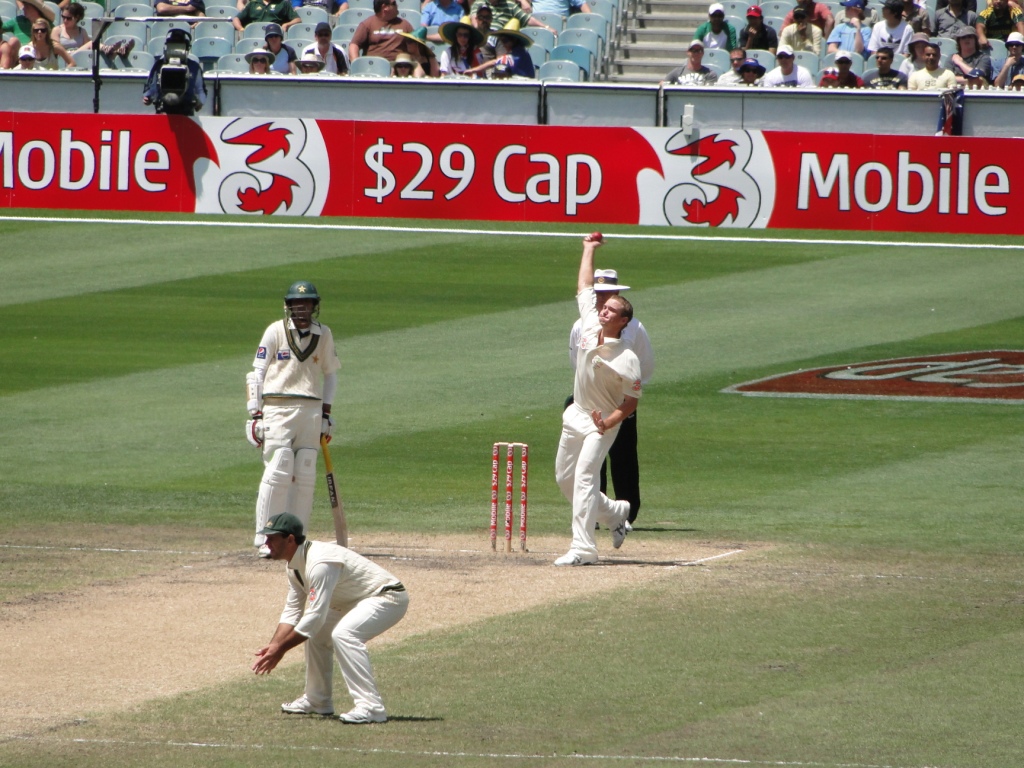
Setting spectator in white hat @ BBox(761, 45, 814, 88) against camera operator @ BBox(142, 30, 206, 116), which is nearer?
camera operator @ BBox(142, 30, 206, 116)

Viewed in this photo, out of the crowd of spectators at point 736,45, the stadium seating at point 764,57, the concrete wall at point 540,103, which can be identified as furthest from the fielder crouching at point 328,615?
the stadium seating at point 764,57

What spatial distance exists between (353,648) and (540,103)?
786 inches

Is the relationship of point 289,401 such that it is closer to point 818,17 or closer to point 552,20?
point 818,17

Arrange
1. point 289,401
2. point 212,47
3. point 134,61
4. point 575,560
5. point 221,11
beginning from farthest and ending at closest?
point 221,11 → point 212,47 → point 134,61 → point 575,560 → point 289,401

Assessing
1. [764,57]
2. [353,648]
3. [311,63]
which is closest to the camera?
[353,648]

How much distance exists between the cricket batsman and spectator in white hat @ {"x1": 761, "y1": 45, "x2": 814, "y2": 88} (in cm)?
1715

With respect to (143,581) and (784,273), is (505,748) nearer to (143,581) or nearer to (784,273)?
(143,581)

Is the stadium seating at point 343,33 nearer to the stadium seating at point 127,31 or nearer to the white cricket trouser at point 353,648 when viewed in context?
the stadium seating at point 127,31

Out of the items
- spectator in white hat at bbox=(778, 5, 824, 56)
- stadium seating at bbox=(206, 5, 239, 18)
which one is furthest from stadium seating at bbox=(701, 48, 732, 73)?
stadium seating at bbox=(206, 5, 239, 18)

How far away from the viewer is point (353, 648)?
321 inches

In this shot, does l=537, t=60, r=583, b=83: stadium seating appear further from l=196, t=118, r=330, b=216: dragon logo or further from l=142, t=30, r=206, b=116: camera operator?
l=142, t=30, r=206, b=116: camera operator

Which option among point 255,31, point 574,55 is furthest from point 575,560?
point 255,31

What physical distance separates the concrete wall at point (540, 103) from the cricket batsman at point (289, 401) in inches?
610

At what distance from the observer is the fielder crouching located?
8.05 metres
